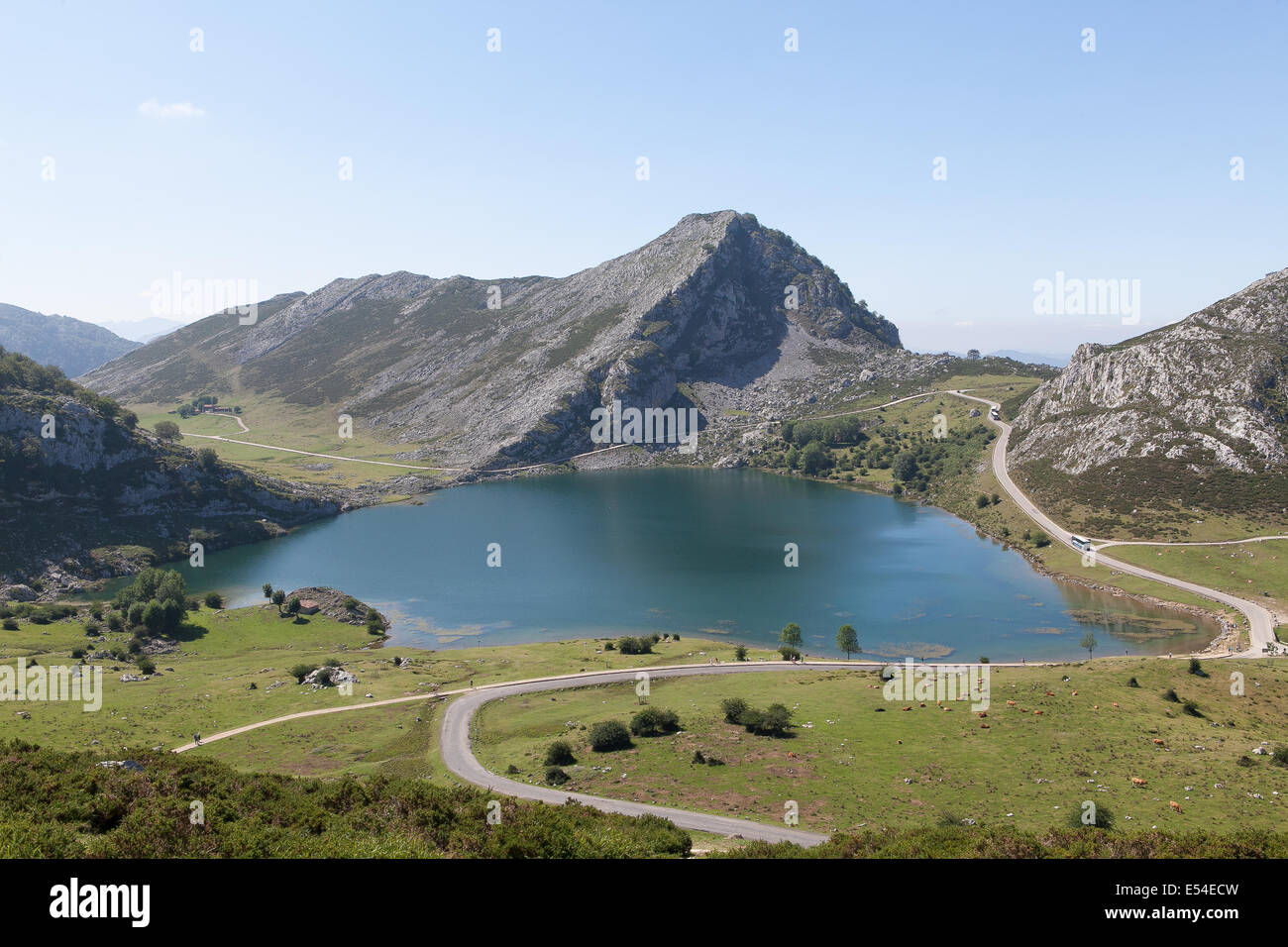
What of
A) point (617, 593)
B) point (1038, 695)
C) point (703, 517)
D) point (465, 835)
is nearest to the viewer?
point (465, 835)

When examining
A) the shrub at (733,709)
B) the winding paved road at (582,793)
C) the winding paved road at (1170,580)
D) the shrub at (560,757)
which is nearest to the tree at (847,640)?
the winding paved road at (582,793)

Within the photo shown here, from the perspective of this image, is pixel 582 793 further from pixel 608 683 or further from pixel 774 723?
pixel 608 683

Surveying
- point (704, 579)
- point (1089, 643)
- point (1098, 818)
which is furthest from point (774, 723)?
point (704, 579)

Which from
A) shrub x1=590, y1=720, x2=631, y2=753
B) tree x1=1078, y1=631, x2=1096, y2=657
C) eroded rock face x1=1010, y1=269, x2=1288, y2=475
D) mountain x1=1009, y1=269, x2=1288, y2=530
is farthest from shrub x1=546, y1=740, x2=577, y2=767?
eroded rock face x1=1010, y1=269, x2=1288, y2=475

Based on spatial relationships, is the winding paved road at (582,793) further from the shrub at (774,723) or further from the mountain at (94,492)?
the mountain at (94,492)

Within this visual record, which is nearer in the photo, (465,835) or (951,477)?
(465,835)

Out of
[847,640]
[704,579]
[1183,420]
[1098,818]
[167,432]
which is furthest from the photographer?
[167,432]
